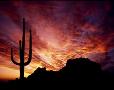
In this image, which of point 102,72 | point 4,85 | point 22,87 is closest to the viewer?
point 22,87

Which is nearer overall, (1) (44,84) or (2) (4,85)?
(1) (44,84)

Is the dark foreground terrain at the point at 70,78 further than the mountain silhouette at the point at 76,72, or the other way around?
the mountain silhouette at the point at 76,72

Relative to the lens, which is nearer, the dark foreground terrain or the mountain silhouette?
the dark foreground terrain

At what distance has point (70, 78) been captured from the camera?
36.4ft

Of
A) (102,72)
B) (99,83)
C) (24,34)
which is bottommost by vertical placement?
(99,83)

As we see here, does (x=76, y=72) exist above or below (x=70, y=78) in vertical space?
above

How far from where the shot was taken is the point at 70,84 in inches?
398

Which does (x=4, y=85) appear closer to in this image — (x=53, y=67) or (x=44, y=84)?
(x=44, y=84)

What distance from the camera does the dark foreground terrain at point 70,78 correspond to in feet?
33.3

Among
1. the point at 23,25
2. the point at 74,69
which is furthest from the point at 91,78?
the point at 23,25

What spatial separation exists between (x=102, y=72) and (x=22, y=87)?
5.53 metres

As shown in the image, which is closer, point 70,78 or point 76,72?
point 70,78

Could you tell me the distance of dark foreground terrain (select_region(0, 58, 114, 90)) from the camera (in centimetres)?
1014

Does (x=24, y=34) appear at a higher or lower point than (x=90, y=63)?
higher
